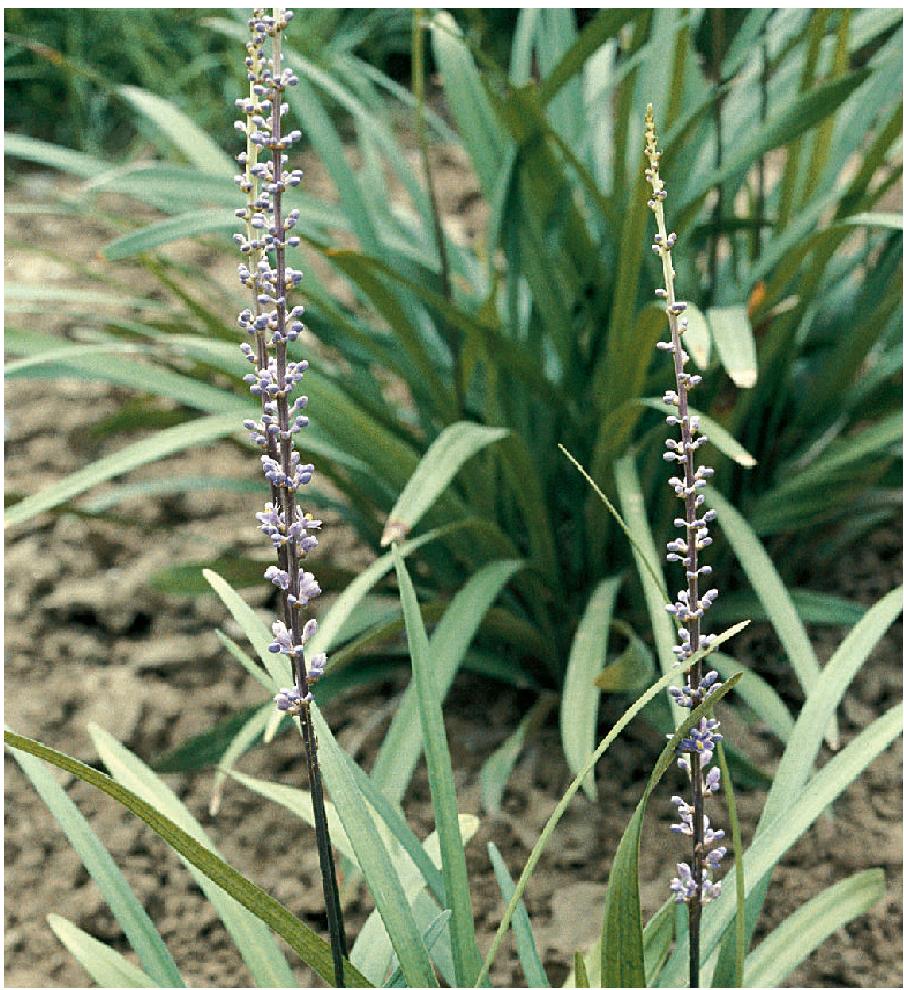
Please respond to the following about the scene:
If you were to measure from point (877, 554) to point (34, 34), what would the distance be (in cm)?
306

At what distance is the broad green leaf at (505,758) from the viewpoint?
1.82 meters

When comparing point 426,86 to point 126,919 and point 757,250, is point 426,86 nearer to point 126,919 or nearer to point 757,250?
point 757,250

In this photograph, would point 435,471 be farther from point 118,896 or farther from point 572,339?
point 118,896

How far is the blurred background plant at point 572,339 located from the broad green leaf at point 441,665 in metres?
0.01

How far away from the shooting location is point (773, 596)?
1.72 m

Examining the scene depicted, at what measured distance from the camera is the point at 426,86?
4426 mm

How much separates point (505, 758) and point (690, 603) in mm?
969

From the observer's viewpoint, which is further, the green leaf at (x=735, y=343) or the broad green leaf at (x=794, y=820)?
the green leaf at (x=735, y=343)

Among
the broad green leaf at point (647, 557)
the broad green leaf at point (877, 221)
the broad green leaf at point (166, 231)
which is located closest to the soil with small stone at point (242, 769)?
the broad green leaf at point (647, 557)

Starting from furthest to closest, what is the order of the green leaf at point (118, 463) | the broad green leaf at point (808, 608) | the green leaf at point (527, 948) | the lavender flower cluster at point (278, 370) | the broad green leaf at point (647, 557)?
the broad green leaf at point (808, 608)
the green leaf at point (118, 463)
the broad green leaf at point (647, 557)
the green leaf at point (527, 948)
the lavender flower cluster at point (278, 370)

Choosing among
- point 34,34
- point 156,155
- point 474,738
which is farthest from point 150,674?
point 34,34

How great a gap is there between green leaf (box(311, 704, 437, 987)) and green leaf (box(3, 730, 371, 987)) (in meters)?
0.06

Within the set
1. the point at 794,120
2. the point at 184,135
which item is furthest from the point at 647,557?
the point at 184,135

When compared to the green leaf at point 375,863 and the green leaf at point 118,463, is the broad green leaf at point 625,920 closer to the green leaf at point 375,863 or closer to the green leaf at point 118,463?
the green leaf at point 375,863
